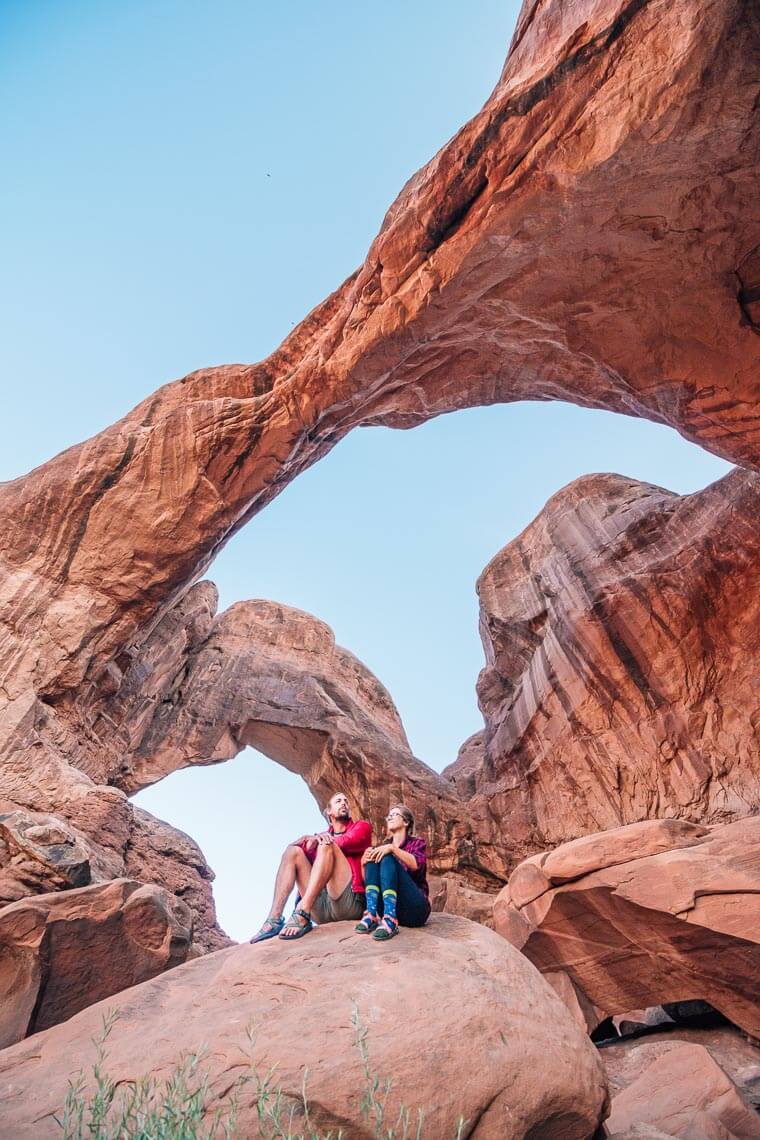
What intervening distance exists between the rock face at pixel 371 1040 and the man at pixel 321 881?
781 millimetres

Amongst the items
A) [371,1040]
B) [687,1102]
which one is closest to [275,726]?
[687,1102]

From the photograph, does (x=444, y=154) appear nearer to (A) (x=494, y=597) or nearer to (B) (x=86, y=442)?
(B) (x=86, y=442)

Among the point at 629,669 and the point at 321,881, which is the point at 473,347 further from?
the point at 321,881

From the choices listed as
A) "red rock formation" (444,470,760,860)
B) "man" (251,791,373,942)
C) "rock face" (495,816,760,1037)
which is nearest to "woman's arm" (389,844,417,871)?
"man" (251,791,373,942)

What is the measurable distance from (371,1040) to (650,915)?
6.20 metres

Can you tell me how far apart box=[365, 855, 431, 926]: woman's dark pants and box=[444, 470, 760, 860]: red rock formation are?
9121 mm

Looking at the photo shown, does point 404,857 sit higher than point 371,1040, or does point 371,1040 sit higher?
point 404,857

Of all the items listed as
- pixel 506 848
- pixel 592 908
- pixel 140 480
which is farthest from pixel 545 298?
pixel 506 848

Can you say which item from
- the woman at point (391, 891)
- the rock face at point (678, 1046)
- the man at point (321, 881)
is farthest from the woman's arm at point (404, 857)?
the rock face at point (678, 1046)

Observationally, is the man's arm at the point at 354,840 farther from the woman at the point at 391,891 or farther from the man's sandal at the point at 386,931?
the man's sandal at the point at 386,931

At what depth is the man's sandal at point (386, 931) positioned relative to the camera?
17.7 feet

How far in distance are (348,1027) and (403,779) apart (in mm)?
14177

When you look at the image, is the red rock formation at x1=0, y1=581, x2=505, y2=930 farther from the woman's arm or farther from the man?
the woman's arm

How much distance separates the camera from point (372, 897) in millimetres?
5867
